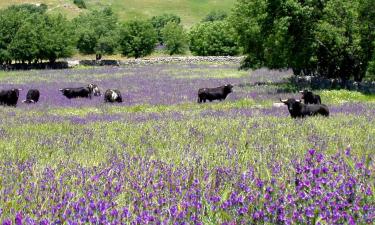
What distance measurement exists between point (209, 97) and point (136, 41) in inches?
2313

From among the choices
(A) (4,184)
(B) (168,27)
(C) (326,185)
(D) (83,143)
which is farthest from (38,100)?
(B) (168,27)

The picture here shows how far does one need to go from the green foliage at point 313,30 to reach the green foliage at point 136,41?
172 ft

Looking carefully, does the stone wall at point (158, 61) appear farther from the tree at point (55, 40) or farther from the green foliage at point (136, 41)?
the green foliage at point (136, 41)

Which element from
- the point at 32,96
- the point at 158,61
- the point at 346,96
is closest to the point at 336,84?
the point at 346,96

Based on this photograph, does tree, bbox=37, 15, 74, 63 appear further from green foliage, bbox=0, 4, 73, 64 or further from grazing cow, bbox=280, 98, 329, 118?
grazing cow, bbox=280, 98, 329, 118

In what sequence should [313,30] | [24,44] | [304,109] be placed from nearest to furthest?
[304,109] → [313,30] → [24,44]

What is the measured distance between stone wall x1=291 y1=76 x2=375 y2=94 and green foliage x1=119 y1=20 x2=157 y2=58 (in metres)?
51.6

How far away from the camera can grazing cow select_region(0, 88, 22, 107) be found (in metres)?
22.8

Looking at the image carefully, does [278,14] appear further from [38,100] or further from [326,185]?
[326,185]

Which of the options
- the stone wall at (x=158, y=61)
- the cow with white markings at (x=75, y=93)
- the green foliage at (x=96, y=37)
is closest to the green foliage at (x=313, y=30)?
the cow with white markings at (x=75, y=93)

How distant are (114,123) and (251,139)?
17.2ft

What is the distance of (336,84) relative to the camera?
1136 inches

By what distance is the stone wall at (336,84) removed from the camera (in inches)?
1058

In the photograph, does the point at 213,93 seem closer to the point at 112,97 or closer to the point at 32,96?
the point at 112,97
